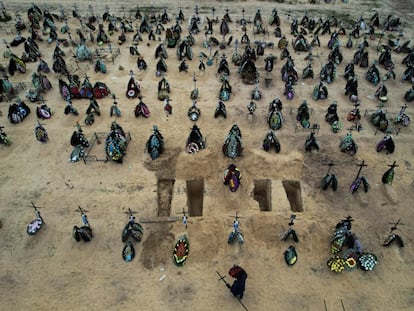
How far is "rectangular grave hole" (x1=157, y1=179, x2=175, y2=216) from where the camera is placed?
18.9m

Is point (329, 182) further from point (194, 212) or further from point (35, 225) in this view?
point (35, 225)

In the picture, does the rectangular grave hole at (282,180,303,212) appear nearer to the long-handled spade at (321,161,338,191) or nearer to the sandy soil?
the sandy soil

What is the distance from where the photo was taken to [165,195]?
19797mm

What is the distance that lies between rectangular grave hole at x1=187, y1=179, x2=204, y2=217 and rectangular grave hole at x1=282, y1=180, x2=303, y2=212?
16.7ft

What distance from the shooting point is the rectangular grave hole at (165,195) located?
18902 millimetres

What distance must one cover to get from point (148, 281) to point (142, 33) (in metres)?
30.6

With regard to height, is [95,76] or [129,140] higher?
[95,76]

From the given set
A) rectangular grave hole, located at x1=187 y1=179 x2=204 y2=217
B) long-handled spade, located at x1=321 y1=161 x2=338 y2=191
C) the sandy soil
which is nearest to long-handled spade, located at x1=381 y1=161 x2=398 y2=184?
the sandy soil

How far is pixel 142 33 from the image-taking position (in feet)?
125

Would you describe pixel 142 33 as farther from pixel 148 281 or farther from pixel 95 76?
pixel 148 281

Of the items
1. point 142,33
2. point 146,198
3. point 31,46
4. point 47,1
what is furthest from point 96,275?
point 47,1

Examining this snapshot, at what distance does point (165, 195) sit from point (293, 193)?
779 centimetres

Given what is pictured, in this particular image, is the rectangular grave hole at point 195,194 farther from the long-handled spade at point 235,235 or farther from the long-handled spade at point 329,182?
the long-handled spade at point 329,182

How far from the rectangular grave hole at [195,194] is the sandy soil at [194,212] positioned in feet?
0.30
